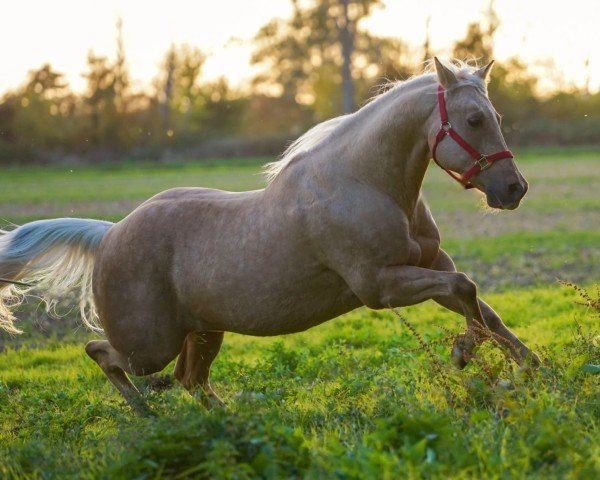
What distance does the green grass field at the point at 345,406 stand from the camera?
3824 millimetres

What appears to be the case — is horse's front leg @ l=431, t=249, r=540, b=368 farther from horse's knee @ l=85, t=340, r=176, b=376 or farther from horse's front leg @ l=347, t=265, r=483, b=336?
horse's knee @ l=85, t=340, r=176, b=376

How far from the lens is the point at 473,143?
5109 millimetres

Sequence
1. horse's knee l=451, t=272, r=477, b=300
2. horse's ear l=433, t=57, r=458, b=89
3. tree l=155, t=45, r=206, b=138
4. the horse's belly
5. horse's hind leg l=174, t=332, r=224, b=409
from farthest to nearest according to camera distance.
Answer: tree l=155, t=45, r=206, b=138 → horse's hind leg l=174, t=332, r=224, b=409 → the horse's belly → horse's ear l=433, t=57, r=458, b=89 → horse's knee l=451, t=272, r=477, b=300

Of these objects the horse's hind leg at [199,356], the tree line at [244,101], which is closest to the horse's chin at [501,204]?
the horse's hind leg at [199,356]

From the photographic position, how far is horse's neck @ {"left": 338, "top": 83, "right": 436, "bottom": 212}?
5.27 metres

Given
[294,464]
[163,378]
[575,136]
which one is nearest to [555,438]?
[294,464]

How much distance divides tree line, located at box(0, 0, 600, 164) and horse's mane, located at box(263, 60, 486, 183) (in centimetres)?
4087

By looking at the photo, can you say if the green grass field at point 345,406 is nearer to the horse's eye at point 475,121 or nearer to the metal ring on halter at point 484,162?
the metal ring on halter at point 484,162

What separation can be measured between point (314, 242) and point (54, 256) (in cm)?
226

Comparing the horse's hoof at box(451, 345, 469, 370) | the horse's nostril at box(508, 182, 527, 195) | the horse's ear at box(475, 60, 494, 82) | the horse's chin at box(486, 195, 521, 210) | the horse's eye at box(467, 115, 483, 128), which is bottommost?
the horse's hoof at box(451, 345, 469, 370)

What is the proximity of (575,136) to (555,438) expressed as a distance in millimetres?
48081

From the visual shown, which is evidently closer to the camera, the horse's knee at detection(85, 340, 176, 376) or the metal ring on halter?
the metal ring on halter

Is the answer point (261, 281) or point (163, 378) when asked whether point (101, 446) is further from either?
point (163, 378)

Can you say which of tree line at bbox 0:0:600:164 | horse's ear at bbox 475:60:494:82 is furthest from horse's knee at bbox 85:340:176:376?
tree line at bbox 0:0:600:164
